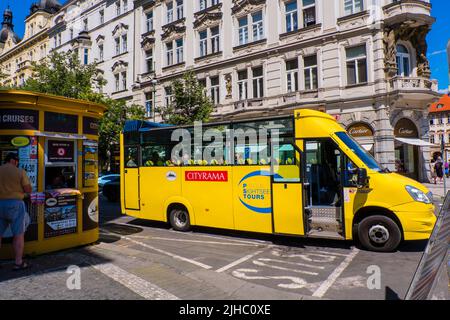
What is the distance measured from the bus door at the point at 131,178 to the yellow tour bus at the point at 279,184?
4.4 inches

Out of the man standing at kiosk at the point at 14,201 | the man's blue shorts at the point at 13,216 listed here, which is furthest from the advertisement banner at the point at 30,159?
the man's blue shorts at the point at 13,216

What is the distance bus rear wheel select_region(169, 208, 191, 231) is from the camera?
9.05m

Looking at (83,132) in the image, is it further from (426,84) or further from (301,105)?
(426,84)

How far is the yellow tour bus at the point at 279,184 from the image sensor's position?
639cm

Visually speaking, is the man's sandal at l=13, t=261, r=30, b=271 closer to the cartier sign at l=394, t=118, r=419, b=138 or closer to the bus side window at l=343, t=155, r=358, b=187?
the bus side window at l=343, t=155, r=358, b=187

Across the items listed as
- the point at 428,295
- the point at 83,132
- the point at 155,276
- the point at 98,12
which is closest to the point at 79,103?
the point at 83,132

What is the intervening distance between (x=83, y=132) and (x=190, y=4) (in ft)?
76.4

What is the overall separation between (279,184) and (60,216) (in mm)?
4621

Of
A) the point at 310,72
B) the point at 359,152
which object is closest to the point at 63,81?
the point at 310,72

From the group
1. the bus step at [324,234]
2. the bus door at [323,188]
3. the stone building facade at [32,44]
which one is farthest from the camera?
the stone building facade at [32,44]

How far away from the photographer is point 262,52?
72.3 ft

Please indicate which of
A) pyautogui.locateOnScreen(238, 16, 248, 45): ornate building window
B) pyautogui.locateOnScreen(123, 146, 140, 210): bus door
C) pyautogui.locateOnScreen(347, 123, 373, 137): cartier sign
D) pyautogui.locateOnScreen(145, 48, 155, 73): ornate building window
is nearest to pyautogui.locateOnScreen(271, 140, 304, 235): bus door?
pyautogui.locateOnScreen(123, 146, 140, 210): bus door

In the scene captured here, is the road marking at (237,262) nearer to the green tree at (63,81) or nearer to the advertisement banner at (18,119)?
the advertisement banner at (18,119)

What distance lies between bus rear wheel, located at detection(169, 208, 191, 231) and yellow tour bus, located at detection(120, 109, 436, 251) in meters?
0.03
